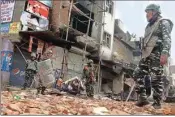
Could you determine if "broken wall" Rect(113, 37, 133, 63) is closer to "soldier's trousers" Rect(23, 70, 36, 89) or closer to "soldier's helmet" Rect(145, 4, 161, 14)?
"soldier's trousers" Rect(23, 70, 36, 89)

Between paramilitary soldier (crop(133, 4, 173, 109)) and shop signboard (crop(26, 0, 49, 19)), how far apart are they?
7641 millimetres

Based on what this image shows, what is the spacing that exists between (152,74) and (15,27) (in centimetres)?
698

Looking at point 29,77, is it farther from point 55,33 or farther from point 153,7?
point 55,33

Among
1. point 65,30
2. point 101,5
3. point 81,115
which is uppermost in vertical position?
point 101,5

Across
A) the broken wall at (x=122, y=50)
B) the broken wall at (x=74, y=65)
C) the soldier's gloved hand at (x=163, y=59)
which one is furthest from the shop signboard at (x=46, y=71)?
the broken wall at (x=122, y=50)

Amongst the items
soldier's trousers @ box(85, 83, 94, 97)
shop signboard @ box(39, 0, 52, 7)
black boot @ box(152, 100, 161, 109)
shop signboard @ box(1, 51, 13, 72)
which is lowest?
black boot @ box(152, 100, 161, 109)

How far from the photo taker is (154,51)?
3969 mm

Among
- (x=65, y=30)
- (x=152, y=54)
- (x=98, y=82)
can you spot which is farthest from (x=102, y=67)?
(x=152, y=54)

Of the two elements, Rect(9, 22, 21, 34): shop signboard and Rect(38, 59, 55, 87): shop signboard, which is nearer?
Rect(38, 59, 55, 87): shop signboard

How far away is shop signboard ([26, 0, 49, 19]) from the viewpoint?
432 inches

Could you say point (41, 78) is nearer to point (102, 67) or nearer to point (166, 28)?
point (166, 28)

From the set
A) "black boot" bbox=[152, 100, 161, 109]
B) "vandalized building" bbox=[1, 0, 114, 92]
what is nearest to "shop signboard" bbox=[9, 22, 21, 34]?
"vandalized building" bbox=[1, 0, 114, 92]

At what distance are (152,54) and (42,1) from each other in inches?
329

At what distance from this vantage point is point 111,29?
16391 millimetres
